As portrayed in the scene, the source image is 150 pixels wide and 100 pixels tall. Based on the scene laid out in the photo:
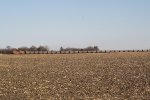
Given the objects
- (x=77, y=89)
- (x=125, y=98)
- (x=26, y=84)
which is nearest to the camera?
(x=125, y=98)

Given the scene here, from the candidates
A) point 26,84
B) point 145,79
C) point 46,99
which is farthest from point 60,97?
point 145,79

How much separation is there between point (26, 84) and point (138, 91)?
8468mm

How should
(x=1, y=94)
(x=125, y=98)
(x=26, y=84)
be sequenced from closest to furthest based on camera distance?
(x=125, y=98) < (x=1, y=94) < (x=26, y=84)

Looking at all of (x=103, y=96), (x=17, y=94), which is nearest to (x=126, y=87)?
(x=103, y=96)

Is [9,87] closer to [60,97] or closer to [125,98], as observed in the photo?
[60,97]

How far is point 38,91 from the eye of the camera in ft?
80.3

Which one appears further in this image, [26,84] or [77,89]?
[26,84]

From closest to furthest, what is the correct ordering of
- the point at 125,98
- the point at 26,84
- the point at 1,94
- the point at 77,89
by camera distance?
1. the point at 125,98
2. the point at 1,94
3. the point at 77,89
4. the point at 26,84

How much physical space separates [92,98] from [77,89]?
147 inches

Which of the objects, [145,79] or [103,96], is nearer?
[103,96]

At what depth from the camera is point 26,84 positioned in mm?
28219

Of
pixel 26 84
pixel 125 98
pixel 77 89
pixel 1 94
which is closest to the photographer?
pixel 125 98

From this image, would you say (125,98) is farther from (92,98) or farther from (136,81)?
(136,81)

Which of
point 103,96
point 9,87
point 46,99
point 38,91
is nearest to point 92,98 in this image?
point 103,96
